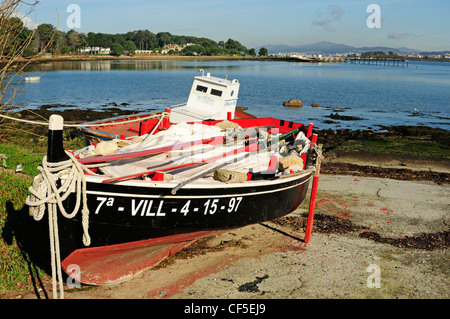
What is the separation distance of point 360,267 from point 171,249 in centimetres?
378

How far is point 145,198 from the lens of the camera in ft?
21.8

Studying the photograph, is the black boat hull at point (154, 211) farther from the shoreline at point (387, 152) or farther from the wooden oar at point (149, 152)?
the shoreline at point (387, 152)

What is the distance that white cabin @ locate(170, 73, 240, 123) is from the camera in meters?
17.8

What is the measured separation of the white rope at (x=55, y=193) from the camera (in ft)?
19.3

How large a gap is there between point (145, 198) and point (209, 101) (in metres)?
12.4

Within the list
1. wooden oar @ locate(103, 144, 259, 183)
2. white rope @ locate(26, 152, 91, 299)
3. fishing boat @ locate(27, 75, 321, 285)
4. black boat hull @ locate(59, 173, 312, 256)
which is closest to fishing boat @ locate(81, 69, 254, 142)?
wooden oar @ locate(103, 144, 259, 183)

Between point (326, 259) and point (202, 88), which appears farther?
point (202, 88)

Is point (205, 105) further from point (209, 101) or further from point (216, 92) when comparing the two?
point (216, 92)

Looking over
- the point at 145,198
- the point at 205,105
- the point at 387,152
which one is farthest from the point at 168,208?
the point at 387,152

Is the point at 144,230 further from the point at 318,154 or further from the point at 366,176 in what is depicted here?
the point at 366,176

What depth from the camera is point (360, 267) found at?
7.75m

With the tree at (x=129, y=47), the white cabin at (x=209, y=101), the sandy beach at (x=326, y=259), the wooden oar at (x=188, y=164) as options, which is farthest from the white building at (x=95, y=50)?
the sandy beach at (x=326, y=259)
